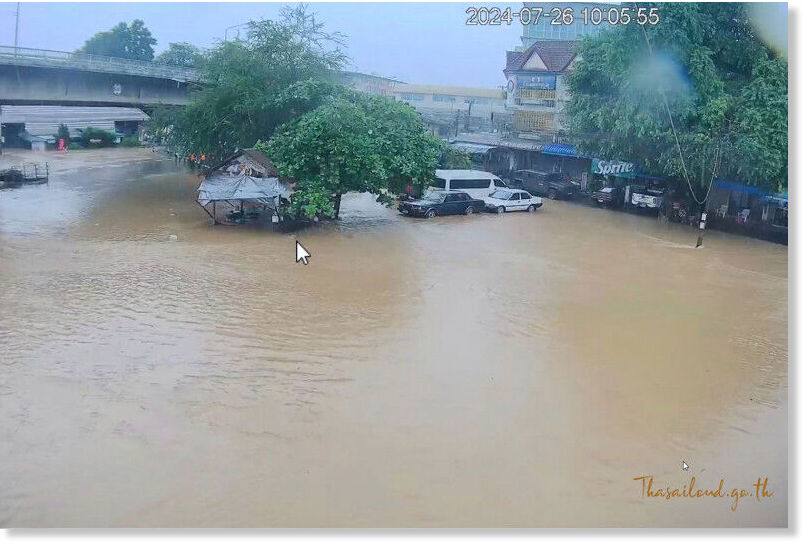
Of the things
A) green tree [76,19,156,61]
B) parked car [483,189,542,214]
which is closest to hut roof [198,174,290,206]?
parked car [483,189,542,214]

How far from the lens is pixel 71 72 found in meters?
23.8

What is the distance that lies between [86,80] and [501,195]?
46.0ft

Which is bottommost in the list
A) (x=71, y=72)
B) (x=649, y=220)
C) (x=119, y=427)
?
(x=119, y=427)

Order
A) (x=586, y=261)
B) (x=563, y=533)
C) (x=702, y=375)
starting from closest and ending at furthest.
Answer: (x=563, y=533)
(x=702, y=375)
(x=586, y=261)

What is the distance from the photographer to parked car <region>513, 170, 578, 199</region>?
82.4ft

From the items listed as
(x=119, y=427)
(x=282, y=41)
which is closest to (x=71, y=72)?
(x=282, y=41)

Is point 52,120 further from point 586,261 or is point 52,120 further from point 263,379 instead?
point 263,379

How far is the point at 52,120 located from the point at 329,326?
35237 millimetres

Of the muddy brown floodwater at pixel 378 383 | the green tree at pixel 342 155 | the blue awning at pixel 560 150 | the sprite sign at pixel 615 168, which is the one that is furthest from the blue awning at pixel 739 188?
the green tree at pixel 342 155

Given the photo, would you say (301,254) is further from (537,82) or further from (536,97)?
(537,82)

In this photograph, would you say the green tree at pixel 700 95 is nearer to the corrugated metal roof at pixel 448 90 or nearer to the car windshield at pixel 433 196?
the car windshield at pixel 433 196

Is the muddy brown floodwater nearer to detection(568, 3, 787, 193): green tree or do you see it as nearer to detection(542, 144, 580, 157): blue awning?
detection(568, 3, 787, 193): green tree

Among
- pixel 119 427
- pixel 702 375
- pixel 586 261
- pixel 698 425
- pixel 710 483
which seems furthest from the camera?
pixel 586 261

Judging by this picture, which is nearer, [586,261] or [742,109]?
[586,261]
